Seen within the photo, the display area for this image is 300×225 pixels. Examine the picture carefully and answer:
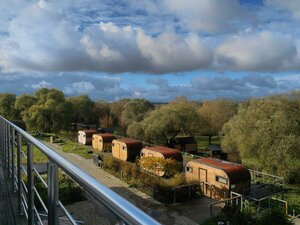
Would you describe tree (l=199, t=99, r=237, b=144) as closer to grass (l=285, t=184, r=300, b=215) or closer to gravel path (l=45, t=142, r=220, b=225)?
grass (l=285, t=184, r=300, b=215)

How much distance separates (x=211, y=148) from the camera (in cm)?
2848

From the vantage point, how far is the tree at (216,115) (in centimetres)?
3697

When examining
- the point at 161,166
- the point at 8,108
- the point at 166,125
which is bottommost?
the point at 161,166

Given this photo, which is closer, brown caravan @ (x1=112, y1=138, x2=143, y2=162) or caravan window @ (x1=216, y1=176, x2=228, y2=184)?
caravan window @ (x1=216, y1=176, x2=228, y2=184)

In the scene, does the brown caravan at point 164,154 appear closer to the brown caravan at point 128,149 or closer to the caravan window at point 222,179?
the brown caravan at point 128,149

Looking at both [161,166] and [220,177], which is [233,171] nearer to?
[220,177]

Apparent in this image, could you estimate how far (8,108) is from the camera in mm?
49125

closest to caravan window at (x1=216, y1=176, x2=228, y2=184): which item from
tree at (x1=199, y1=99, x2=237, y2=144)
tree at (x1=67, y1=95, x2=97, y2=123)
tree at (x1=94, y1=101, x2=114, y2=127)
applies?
tree at (x1=199, y1=99, x2=237, y2=144)

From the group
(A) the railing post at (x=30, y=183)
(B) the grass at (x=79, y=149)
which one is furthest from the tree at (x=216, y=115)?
(A) the railing post at (x=30, y=183)

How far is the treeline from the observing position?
20.4 metres

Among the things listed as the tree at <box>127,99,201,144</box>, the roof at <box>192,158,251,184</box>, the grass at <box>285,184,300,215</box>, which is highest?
the tree at <box>127,99,201,144</box>

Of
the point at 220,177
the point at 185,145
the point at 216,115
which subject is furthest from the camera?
the point at 216,115

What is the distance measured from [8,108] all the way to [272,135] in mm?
41073

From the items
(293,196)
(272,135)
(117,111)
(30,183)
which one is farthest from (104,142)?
(30,183)
